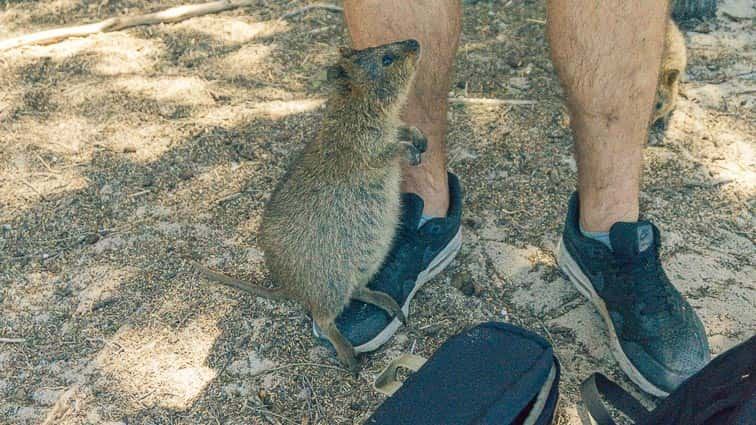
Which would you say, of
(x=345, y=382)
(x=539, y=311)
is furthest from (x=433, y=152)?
(x=345, y=382)

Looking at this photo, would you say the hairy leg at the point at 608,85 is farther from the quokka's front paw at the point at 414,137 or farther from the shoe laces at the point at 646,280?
the quokka's front paw at the point at 414,137

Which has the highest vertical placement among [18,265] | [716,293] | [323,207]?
[323,207]

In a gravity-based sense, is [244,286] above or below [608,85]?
below

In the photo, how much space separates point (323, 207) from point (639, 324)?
41.8 inches

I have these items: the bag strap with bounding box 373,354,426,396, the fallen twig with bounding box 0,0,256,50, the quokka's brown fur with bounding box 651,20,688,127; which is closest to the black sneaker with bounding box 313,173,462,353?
the bag strap with bounding box 373,354,426,396

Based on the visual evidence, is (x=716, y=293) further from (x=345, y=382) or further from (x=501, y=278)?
(x=345, y=382)

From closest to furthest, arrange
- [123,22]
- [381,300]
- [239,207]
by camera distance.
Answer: [381,300] → [239,207] → [123,22]

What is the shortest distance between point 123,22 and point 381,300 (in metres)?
2.55

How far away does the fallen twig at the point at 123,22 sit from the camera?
12.7 ft

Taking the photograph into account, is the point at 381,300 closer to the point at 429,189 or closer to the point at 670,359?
the point at 429,189

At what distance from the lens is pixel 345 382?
2262mm

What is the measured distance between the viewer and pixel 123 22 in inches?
156

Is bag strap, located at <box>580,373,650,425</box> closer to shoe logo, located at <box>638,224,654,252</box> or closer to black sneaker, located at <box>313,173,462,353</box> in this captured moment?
shoe logo, located at <box>638,224,654,252</box>

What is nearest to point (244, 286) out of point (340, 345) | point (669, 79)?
point (340, 345)
